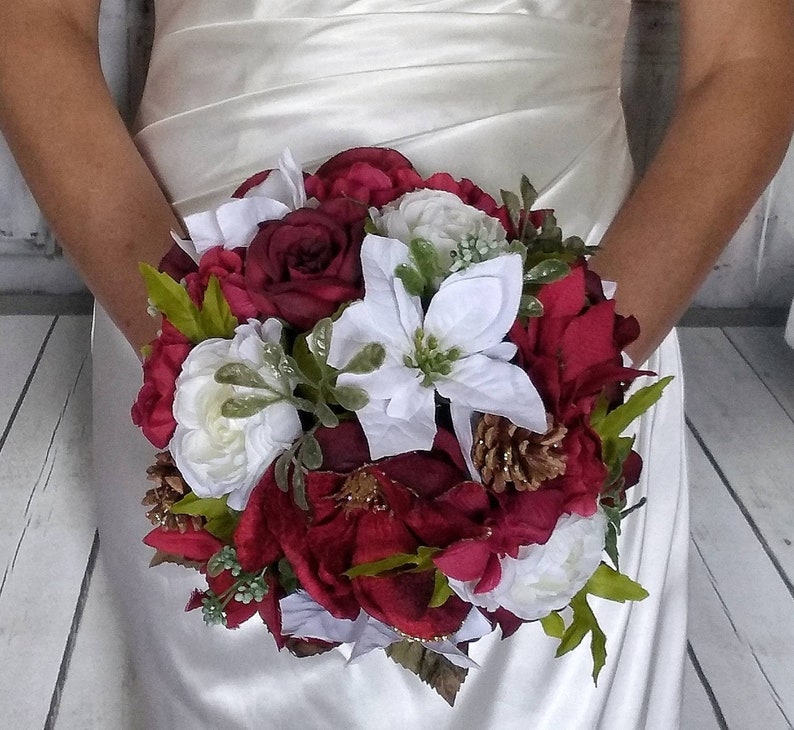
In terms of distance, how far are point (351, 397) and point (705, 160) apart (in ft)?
1.50

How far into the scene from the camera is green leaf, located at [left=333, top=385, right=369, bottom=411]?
33cm

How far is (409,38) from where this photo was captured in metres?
0.65

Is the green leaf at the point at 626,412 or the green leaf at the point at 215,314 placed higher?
the green leaf at the point at 215,314

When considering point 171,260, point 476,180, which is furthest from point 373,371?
point 476,180

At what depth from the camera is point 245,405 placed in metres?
0.34

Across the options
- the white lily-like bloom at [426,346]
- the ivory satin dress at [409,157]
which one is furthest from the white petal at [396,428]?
the ivory satin dress at [409,157]

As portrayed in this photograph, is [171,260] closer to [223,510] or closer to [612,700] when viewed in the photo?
[223,510]

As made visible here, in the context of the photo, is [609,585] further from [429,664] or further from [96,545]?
[96,545]

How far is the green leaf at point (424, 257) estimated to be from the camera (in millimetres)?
339

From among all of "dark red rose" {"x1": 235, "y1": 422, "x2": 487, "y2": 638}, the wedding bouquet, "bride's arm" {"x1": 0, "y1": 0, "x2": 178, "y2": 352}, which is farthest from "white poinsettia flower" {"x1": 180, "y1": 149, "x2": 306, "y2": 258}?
"bride's arm" {"x1": 0, "y1": 0, "x2": 178, "y2": 352}

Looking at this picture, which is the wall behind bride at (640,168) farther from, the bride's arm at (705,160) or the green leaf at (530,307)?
the green leaf at (530,307)

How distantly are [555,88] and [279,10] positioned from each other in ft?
0.75

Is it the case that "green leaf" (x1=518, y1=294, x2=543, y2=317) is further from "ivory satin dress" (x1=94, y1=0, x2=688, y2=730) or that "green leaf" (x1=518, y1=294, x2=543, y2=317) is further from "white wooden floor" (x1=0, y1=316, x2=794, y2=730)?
"white wooden floor" (x1=0, y1=316, x2=794, y2=730)

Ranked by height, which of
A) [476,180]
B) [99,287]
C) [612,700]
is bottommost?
[612,700]
